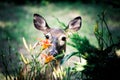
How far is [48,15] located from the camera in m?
13.6

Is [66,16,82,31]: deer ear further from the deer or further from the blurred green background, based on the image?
the blurred green background

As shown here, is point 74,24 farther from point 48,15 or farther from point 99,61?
point 48,15

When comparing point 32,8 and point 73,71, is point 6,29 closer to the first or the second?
point 32,8

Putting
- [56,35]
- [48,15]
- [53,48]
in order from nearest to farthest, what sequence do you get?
1. [53,48]
2. [56,35]
3. [48,15]

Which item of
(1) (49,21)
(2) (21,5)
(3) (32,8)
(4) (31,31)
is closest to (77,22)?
(4) (31,31)

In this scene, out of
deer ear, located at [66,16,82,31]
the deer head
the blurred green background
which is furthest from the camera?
the blurred green background

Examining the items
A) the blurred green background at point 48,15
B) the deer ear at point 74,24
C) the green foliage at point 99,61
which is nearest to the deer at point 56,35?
the deer ear at point 74,24

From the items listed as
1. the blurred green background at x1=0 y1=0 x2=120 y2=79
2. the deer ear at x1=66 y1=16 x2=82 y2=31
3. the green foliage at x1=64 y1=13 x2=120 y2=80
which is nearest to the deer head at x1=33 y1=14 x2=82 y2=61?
the deer ear at x1=66 y1=16 x2=82 y2=31

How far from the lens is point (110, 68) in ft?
18.1

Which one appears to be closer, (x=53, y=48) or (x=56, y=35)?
(x=53, y=48)

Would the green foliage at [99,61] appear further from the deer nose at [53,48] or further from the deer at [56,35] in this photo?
the deer at [56,35]

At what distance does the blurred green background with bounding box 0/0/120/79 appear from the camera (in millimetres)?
10766

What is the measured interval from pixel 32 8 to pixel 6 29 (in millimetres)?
3434

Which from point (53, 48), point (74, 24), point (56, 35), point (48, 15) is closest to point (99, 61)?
point (53, 48)
